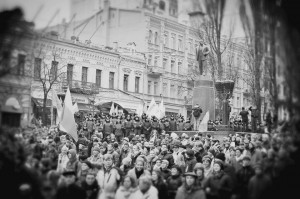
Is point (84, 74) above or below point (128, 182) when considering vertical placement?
above

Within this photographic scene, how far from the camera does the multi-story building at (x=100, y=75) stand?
39.8m

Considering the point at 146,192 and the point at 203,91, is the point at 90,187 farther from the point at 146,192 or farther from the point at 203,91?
the point at 203,91

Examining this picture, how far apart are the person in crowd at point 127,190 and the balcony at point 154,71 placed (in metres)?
43.0

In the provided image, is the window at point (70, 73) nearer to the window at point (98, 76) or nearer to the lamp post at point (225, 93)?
the window at point (98, 76)

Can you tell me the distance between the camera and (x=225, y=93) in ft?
80.5

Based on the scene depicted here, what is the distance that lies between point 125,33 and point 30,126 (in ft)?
147

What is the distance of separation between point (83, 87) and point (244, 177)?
33278mm

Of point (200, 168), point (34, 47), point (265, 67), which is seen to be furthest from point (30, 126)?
point (265, 67)

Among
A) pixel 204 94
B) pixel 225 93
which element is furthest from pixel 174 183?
pixel 204 94

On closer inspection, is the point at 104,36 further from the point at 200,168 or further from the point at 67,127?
the point at 200,168

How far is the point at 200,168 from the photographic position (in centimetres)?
939

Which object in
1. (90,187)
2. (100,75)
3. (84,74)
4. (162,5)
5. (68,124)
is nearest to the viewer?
(90,187)

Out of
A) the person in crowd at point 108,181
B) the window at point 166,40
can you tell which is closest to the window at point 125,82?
the window at point 166,40

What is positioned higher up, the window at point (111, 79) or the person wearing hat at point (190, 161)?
the window at point (111, 79)
